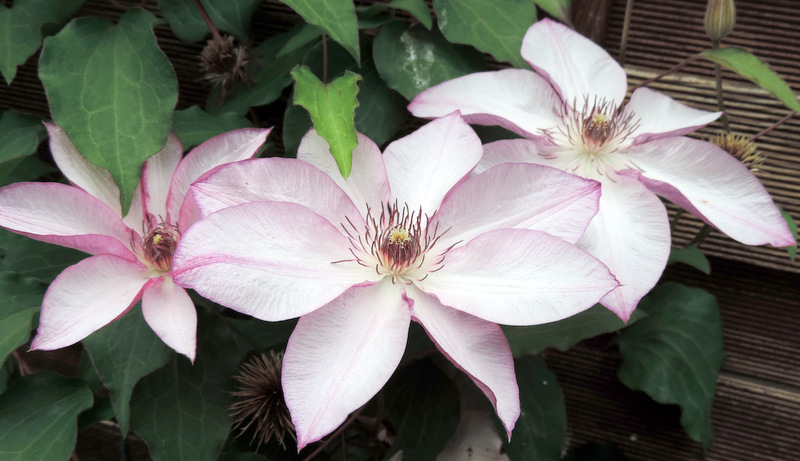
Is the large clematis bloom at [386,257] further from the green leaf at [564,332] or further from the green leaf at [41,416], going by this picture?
the green leaf at [41,416]

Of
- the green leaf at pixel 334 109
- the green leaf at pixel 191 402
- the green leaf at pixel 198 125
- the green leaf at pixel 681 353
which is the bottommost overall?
the green leaf at pixel 681 353

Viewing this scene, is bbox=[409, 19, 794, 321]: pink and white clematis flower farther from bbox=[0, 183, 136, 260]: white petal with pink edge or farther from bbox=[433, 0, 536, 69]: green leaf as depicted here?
bbox=[0, 183, 136, 260]: white petal with pink edge

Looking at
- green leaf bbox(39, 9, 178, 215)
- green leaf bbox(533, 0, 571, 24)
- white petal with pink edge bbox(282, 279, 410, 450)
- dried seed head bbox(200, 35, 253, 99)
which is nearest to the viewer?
white petal with pink edge bbox(282, 279, 410, 450)

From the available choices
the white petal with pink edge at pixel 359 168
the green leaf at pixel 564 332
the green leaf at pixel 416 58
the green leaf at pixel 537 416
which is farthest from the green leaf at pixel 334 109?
the green leaf at pixel 537 416

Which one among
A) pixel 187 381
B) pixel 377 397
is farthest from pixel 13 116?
pixel 377 397

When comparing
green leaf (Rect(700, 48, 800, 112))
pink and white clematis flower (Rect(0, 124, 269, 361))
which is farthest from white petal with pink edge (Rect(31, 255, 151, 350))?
green leaf (Rect(700, 48, 800, 112))

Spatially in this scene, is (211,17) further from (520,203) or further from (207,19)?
(520,203)
